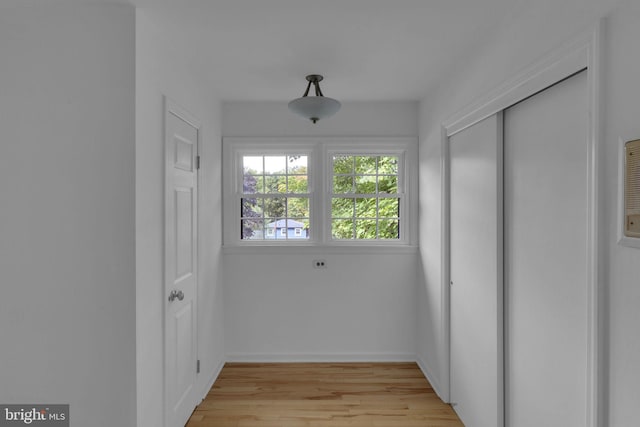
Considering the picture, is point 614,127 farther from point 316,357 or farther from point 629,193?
point 316,357

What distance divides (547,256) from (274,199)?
99.3 inches

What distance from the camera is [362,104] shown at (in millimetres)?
3561

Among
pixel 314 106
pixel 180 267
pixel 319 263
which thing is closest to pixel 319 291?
pixel 319 263

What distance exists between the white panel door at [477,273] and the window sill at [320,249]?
80cm

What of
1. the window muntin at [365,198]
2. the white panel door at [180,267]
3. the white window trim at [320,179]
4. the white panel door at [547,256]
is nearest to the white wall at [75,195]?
the white panel door at [180,267]

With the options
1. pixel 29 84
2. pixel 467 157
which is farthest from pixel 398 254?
pixel 29 84

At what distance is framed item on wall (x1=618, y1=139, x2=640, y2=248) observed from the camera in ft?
3.70

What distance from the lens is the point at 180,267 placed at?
2469 mm

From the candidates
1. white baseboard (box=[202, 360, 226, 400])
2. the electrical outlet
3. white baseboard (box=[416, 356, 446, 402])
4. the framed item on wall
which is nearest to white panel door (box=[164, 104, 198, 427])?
white baseboard (box=[202, 360, 226, 400])

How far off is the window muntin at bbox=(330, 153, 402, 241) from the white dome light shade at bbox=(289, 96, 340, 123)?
1045 millimetres

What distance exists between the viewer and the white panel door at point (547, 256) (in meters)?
1.50

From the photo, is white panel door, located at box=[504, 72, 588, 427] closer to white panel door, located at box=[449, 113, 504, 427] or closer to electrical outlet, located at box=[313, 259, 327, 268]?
white panel door, located at box=[449, 113, 504, 427]

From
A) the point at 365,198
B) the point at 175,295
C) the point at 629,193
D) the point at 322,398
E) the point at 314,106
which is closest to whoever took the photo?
the point at 629,193

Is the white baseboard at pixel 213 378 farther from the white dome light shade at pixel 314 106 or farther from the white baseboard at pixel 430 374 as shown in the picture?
the white dome light shade at pixel 314 106
